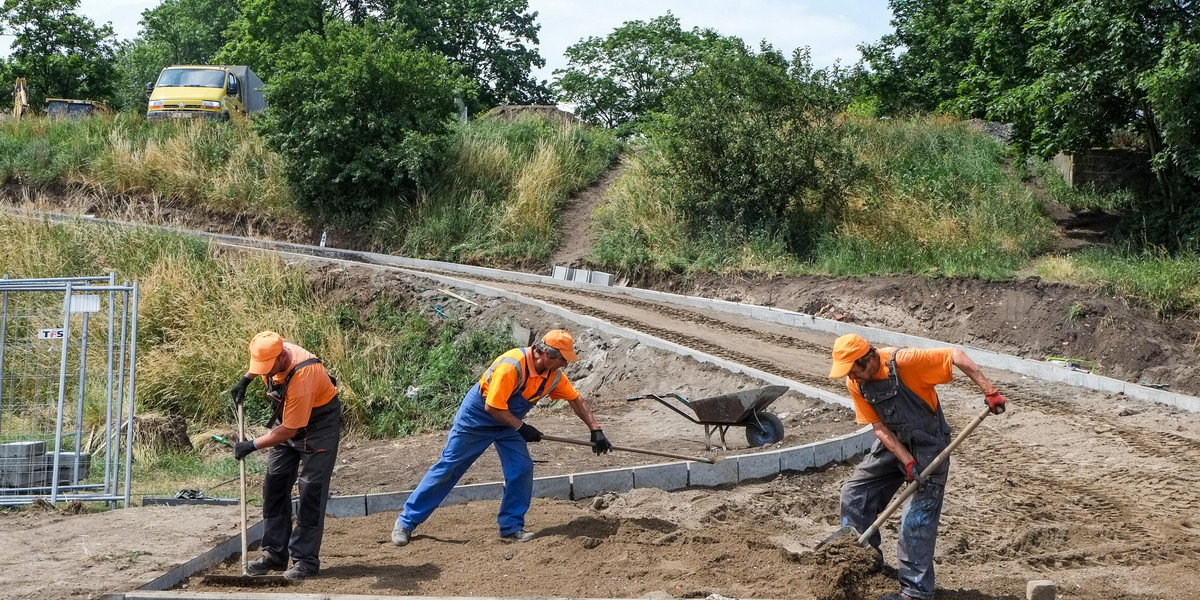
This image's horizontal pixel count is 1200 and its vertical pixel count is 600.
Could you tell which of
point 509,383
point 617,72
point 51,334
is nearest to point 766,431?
point 509,383

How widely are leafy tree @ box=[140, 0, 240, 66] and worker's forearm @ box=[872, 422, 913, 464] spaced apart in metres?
52.3

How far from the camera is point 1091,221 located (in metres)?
19.8

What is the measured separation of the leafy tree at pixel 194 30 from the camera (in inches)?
2083

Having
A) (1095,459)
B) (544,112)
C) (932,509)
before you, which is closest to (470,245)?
(544,112)

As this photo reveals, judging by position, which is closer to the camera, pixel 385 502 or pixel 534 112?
pixel 385 502

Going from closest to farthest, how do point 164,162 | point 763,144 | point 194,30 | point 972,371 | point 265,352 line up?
point 972,371 → point 265,352 → point 763,144 → point 164,162 → point 194,30

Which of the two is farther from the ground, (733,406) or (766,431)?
(733,406)

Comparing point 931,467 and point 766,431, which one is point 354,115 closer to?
point 766,431

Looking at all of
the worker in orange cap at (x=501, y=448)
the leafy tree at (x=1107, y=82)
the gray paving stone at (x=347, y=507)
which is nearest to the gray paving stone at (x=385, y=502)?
the gray paving stone at (x=347, y=507)

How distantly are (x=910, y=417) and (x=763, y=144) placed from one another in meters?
13.6

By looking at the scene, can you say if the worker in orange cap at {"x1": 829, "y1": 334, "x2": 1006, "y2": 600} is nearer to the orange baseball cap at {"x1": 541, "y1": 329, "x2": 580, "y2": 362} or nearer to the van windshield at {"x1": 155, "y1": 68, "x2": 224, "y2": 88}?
the orange baseball cap at {"x1": 541, "y1": 329, "x2": 580, "y2": 362}

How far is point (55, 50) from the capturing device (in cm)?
3634

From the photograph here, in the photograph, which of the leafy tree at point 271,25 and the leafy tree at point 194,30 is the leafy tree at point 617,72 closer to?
the leafy tree at point 271,25

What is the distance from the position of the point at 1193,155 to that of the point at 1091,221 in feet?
12.0
